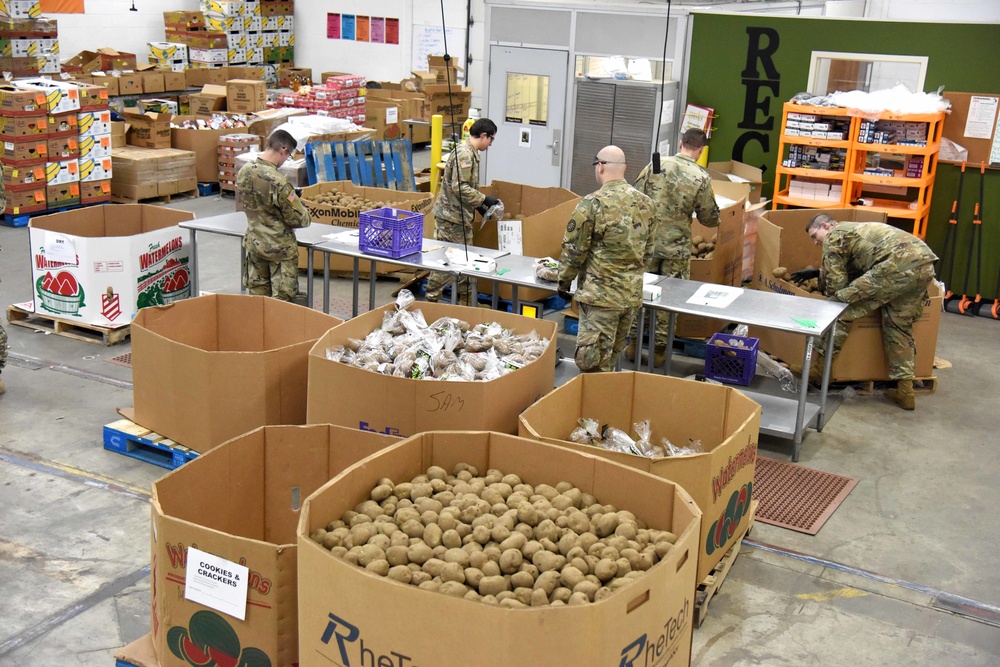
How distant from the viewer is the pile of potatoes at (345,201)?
895 centimetres

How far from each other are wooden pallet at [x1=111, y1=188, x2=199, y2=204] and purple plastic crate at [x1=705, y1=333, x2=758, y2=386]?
7.64 meters

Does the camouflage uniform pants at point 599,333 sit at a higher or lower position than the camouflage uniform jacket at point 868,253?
lower

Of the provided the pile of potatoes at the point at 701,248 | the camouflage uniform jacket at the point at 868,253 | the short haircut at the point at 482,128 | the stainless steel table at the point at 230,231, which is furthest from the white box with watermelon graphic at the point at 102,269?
the camouflage uniform jacket at the point at 868,253

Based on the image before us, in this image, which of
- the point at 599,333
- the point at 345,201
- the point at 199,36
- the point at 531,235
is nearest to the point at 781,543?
the point at 599,333

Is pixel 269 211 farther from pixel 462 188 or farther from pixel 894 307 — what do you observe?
pixel 894 307

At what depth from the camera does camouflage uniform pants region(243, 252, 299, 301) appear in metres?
7.14

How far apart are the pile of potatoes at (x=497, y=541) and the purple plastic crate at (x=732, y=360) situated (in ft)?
9.52

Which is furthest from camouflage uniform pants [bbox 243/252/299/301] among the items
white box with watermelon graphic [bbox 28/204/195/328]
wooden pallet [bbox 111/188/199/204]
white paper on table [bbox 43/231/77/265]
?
wooden pallet [bbox 111/188/199/204]

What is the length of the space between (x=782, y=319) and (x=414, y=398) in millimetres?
2590

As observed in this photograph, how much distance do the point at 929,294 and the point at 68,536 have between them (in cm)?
566

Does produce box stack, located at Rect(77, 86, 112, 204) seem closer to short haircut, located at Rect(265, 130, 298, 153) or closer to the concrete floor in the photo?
the concrete floor

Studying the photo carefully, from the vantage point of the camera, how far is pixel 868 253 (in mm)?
6535

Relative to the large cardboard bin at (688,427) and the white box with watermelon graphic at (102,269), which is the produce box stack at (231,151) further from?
the large cardboard bin at (688,427)

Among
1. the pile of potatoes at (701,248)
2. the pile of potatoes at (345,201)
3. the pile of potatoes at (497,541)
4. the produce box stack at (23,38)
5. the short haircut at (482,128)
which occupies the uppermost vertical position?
the produce box stack at (23,38)
